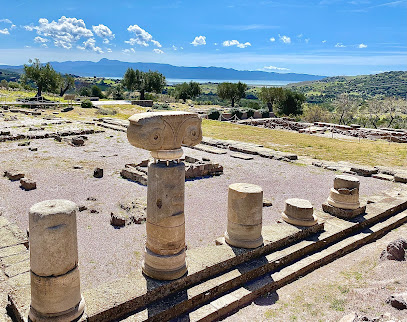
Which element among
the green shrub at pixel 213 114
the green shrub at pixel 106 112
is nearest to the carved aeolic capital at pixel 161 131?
the green shrub at pixel 106 112

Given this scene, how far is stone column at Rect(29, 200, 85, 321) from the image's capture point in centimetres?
484

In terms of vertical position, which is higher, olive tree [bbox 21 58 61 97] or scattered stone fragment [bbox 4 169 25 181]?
olive tree [bbox 21 58 61 97]

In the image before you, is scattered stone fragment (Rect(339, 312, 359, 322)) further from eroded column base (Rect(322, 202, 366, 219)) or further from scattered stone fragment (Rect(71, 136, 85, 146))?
scattered stone fragment (Rect(71, 136, 85, 146))

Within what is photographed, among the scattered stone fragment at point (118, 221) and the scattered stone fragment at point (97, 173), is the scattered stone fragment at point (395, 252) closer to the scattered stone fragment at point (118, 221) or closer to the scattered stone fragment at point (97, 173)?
the scattered stone fragment at point (118, 221)

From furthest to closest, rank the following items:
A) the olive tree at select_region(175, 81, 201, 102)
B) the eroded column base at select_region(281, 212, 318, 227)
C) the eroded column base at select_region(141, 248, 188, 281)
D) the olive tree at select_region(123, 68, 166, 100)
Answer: the olive tree at select_region(175, 81, 201, 102) < the olive tree at select_region(123, 68, 166, 100) < the eroded column base at select_region(281, 212, 318, 227) < the eroded column base at select_region(141, 248, 188, 281)

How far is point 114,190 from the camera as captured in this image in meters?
13.5

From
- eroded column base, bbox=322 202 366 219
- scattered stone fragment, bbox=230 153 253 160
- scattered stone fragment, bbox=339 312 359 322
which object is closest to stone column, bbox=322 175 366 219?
eroded column base, bbox=322 202 366 219

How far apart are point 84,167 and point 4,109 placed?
1021 inches

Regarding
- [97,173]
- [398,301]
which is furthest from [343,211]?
[97,173]

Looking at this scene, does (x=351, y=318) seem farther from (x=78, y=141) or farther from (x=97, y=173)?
(x=78, y=141)

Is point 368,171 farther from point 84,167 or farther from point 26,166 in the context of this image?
point 26,166

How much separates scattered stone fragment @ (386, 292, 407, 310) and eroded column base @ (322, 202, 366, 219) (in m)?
4.01

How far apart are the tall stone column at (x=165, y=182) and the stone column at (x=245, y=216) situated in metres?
1.62

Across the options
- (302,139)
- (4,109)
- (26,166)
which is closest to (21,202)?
(26,166)
